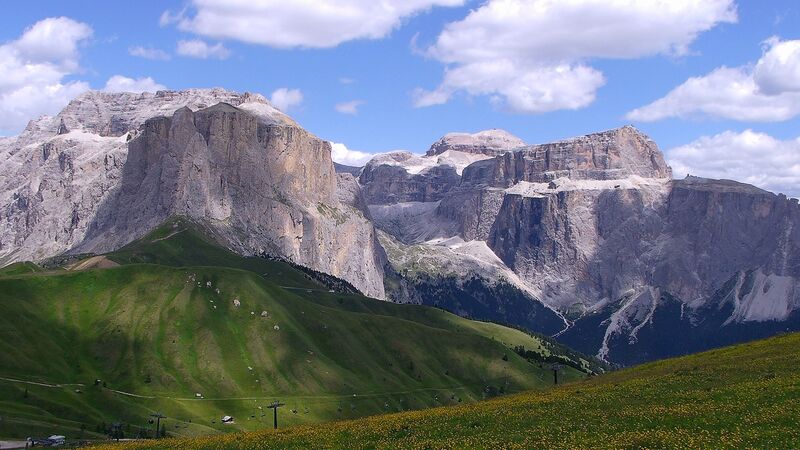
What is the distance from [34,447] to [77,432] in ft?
169

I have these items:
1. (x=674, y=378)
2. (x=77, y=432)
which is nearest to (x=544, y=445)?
(x=674, y=378)

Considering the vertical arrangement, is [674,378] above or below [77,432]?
above

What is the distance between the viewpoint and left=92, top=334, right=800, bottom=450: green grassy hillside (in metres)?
61.8

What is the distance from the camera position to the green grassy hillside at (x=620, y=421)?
2434 inches

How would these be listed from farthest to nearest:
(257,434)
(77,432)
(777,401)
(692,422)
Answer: (77,432), (257,434), (777,401), (692,422)

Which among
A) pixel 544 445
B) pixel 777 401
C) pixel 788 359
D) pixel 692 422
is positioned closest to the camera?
pixel 544 445

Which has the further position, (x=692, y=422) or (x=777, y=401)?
(x=777, y=401)

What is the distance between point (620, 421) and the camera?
234 ft

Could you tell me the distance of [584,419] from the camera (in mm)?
75375

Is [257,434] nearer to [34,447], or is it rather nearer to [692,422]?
[692,422]

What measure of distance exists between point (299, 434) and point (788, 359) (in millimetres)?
55725

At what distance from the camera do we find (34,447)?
12644cm

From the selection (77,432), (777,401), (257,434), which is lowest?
(77,432)

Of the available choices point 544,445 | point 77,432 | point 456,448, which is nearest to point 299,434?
point 456,448
